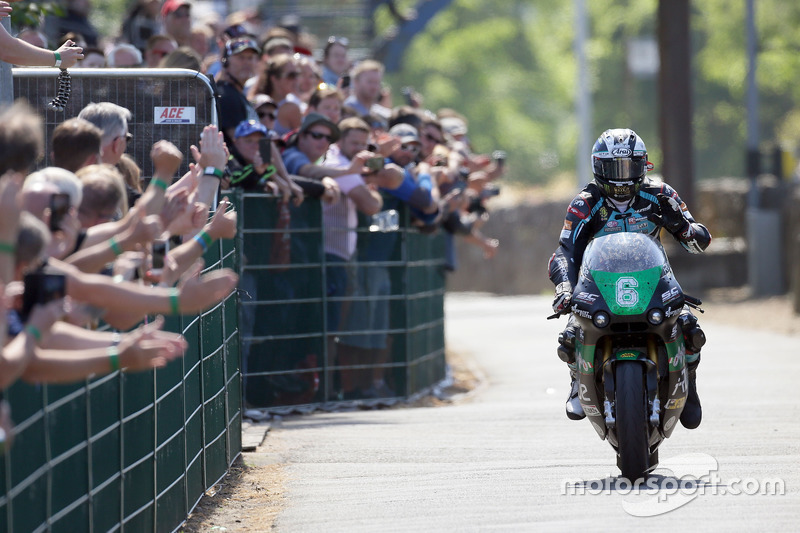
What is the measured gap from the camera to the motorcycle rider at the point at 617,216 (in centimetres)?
850

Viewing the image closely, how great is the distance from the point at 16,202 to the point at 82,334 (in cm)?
73

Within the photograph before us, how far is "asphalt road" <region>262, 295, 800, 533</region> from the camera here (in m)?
7.12

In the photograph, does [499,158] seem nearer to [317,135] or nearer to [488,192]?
[488,192]

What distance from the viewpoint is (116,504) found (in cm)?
616

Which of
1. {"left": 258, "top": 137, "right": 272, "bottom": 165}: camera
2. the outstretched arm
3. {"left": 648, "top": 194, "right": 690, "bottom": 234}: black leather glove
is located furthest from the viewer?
A: {"left": 258, "top": 137, "right": 272, "bottom": 165}: camera

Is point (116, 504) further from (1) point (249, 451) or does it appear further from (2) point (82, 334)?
(1) point (249, 451)

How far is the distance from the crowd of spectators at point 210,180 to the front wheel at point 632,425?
7.78 feet

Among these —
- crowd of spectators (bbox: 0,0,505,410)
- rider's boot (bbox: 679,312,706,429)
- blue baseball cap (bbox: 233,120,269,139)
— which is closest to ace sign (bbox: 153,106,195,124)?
crowd of spectators (bbox: 0,0,505,410)

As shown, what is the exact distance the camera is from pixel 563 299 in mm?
8188

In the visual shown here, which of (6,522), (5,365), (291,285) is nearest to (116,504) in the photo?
(6,522)

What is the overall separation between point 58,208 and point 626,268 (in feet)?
11.9

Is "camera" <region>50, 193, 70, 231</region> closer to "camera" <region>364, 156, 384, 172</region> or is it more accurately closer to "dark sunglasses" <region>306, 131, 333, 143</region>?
"dark sunglasses" <region>306, 131, 333, 143</region>

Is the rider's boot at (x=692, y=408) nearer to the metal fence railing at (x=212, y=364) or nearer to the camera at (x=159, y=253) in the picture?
the metal fence railing at (x=212, y=364)

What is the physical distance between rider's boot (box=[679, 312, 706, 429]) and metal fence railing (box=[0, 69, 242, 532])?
2.67 meters
